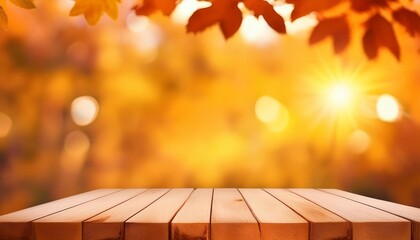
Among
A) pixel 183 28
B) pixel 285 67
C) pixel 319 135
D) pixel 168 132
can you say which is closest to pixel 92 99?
pixel 168 132

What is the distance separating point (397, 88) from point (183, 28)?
1.02 metres

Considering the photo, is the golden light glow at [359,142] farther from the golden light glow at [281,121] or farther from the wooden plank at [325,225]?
the wooden plank at [325,225]

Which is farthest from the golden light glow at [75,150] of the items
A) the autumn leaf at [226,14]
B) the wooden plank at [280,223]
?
the wooden plank at [280,223]

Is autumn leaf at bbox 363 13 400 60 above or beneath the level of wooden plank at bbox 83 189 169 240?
above

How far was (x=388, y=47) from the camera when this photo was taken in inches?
78.9

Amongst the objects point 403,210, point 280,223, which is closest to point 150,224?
point 280,223

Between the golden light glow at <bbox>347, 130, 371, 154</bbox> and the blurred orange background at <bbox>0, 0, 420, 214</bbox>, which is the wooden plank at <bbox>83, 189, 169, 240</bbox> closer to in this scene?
the blurred orange background at <bbox>0, 0, 420, 214</bbox>

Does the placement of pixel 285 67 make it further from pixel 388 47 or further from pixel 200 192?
pixel 200 192

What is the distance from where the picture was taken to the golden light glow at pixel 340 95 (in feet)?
6.94

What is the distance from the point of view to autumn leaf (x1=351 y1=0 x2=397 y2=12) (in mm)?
1888

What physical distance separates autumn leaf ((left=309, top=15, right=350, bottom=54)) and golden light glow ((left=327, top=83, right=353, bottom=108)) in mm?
163

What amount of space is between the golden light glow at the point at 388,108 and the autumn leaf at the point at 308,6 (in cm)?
48

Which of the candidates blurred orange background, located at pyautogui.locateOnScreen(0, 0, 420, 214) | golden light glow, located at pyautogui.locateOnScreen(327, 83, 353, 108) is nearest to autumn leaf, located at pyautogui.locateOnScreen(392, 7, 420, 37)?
blurred orange background, located at pyautogui.locateOnScreen(0, 0, 420, 214)

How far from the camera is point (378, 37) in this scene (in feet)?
6.31
